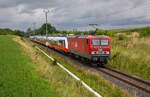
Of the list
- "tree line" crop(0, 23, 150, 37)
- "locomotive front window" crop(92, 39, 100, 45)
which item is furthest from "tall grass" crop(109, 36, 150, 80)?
"tree line" crop(0, 23, 150, 37)

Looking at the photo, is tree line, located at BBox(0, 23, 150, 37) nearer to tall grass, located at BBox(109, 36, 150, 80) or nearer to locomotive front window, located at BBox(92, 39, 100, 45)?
locomotive front window, located at BBox(92, 39, 100, 45)

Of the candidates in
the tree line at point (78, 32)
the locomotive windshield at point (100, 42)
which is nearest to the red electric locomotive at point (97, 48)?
the locomotive windshield at point (100, 42)

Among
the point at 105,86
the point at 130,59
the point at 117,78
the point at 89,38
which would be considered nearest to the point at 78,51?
the point at 89,38

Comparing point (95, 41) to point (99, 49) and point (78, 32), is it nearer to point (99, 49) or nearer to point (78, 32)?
point (99, 49)

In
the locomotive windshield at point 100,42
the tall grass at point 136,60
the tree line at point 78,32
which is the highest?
the tree line at point 78,32

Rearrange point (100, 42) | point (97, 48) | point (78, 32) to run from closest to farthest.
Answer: point (97, 48) → point (100, 42) → point (78, 32)

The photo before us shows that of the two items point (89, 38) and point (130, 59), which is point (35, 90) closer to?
point (89, 38)

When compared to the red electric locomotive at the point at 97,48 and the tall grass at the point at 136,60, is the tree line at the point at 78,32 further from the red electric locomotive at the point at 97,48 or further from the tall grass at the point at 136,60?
the tall grass at the point at 136,60

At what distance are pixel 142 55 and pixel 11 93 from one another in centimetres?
1434

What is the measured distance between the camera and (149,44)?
60.0ft

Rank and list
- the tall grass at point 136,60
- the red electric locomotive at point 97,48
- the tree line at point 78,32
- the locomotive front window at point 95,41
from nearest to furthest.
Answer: the tall grass at point 136,60 < the red electric locomotive at point 97,48 < the locomotive front window at point 95,41 < the tree line at point 78,32

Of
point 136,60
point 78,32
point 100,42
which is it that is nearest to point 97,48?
point 100,42

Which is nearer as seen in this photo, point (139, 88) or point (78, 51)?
point (139, 88)

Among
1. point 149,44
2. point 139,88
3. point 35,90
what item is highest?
point 149,44
